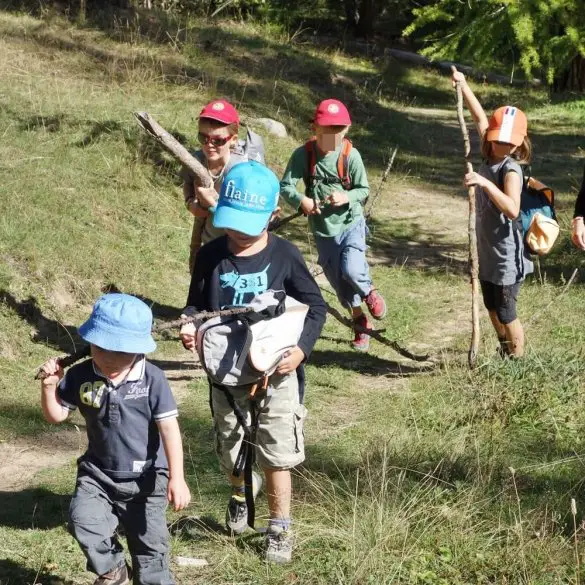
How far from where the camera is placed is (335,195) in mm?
6867

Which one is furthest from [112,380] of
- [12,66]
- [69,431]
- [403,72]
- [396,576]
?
[403,72]

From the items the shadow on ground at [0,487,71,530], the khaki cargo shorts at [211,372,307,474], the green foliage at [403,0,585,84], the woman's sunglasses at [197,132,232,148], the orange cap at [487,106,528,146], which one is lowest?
the shadow on ground at [0,487,71,530]

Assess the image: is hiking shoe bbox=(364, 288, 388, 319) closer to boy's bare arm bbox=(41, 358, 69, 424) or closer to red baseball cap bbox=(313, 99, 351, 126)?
red baseball cap bbox=(313, 99, 351, 126)

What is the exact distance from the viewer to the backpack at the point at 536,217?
6.23 meters

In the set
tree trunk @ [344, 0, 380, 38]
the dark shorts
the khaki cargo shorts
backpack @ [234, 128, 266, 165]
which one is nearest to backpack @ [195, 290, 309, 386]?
the khaki cargo shorts

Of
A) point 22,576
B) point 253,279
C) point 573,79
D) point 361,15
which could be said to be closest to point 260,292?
point 253,279

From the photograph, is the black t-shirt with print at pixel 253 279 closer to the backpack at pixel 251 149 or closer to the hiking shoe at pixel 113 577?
the hiking shoe at pixel 113 577

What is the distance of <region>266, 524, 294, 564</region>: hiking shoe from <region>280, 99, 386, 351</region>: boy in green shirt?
9.57 ft

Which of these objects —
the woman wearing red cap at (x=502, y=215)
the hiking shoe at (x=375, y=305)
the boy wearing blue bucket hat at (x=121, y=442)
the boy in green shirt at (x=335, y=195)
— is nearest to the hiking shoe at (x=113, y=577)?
the boy wearing blue bucket hat at (x=121, y=442)

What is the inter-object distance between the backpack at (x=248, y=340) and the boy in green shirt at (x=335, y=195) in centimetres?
267

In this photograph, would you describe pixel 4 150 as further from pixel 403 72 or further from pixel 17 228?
pixel 403 72

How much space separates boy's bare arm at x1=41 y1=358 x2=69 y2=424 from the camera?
3.80m

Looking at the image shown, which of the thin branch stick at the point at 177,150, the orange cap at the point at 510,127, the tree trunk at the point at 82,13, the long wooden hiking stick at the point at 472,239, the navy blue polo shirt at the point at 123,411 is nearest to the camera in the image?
the navy blue polo shirt at the point at 123,411

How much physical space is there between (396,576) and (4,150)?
7206mm
